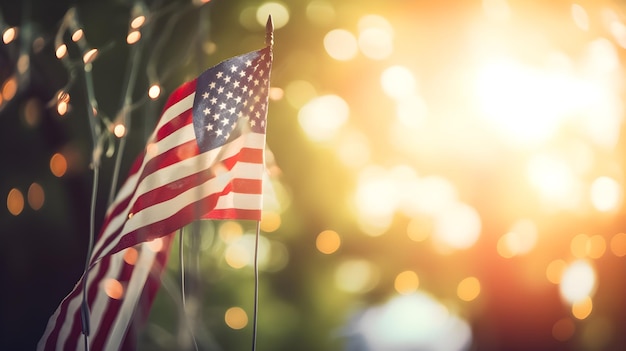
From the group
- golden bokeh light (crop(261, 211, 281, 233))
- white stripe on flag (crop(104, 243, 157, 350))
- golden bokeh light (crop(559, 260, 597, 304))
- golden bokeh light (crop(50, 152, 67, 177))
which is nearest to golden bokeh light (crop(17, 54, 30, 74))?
golden bokeh light (crop(50, 152, 67, 177))

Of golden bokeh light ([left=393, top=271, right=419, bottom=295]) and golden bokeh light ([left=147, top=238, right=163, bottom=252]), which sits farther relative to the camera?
golden bokeh light ([left=393, top=271, right=419, bottom=295])

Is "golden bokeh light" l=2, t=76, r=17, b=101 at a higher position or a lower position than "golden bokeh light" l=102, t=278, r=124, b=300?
higher

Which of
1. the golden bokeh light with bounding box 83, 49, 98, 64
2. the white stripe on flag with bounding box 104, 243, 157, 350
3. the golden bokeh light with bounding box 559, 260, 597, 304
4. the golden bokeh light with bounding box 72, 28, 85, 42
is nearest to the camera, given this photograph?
the white stripe on flag with bounding box 104, 243, 157, 350

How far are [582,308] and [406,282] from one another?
0.60 metres

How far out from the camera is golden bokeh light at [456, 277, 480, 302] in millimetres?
2238

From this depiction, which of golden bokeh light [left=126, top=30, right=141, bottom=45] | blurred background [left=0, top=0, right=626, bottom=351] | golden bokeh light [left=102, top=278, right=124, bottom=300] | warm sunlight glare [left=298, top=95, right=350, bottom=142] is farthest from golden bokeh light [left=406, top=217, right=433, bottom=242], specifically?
golden bokeh light [left=126, top=30, right=141, bottom=45]

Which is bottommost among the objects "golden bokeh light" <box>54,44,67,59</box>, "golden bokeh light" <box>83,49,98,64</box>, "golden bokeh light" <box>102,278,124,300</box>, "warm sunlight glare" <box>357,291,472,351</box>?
"warm sunlight glare" <box>357,291,472,351</box>

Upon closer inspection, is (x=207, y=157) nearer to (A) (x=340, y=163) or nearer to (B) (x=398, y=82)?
(A) (x=340, y=163)

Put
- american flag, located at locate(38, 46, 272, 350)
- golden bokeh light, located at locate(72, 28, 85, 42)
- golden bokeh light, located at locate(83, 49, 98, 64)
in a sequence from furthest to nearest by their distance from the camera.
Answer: golden bokeh light, located at locate(72, 28, 85, 42) < golden bokeh light, located at locate(83, 49, 98, 64) < american flag, located at locate(38, 46, 272, 350)

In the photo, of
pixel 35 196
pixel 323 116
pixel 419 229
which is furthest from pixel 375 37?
pixel 35 196

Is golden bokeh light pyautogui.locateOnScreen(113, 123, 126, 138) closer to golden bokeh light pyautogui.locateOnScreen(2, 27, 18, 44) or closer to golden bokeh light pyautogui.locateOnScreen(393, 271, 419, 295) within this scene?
golden bokeh light pyautogui.locateOnScreen(2, 27, 18, 44)

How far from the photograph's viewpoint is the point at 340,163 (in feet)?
7.25

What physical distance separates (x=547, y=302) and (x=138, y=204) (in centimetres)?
137

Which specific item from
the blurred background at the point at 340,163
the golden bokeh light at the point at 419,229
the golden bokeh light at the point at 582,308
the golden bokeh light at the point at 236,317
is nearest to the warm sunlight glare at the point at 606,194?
the blurred background at the point at 340,163
